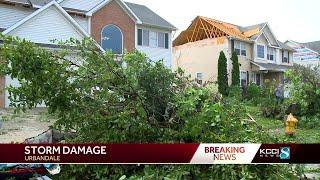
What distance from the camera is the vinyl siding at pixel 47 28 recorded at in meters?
19.6

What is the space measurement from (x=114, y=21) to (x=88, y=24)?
69.7 inches

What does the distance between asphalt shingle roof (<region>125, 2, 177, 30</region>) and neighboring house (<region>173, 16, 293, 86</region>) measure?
5.16 meters

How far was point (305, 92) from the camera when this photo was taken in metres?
11.9

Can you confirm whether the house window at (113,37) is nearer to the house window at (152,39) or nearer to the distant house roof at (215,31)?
the house window at (152,39)

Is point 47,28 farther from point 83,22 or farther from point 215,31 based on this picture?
point 215,31

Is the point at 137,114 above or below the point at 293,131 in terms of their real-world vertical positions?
above

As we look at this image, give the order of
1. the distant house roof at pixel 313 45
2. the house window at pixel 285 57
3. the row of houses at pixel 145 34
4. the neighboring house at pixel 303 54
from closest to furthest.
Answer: the row of houses at pixel 145 34 < the house window at pixel 285 57 < the neighboring house at pixel 303 54 < the distant house roof at pixel 313 45

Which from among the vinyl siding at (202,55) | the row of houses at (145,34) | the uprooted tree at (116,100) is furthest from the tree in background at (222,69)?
the uprooted tree at (116,100)

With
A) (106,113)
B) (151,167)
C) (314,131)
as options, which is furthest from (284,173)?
(314,131)

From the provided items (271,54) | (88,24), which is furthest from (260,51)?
(88,24)

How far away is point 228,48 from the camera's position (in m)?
32.9

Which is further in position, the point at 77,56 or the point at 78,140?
the point at 77,56

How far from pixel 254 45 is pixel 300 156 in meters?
31.6

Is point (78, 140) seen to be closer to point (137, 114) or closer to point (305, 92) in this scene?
point (137, 114)
